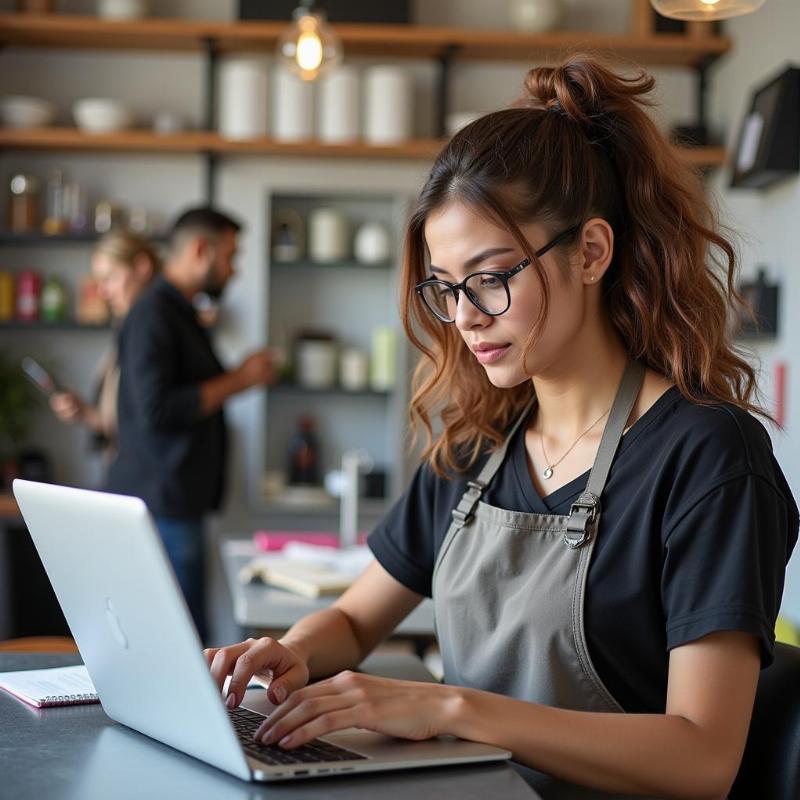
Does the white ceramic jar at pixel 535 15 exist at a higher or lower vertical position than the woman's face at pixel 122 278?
higher

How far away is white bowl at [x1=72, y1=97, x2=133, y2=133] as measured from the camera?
4.93 metres

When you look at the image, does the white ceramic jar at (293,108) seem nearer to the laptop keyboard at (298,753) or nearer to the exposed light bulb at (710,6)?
the exposed light bulb at (710,6)

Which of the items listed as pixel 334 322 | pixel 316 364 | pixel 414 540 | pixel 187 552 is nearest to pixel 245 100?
pixel 334 322

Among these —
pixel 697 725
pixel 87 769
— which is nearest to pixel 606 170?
pixel 697 725

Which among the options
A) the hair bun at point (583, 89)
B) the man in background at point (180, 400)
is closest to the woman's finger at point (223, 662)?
the hair bun at point (583, 89)

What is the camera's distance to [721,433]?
1325 mm

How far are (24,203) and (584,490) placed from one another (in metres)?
4.10

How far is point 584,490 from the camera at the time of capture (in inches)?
56.6

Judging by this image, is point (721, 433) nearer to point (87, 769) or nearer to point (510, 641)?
point (510, 641)

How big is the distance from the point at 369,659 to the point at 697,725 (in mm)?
649

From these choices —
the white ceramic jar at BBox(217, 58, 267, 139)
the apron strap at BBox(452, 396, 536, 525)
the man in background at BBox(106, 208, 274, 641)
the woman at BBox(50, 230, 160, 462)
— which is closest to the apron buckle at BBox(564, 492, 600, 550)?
the apron strap at BBox(452, 396, 536, 525)

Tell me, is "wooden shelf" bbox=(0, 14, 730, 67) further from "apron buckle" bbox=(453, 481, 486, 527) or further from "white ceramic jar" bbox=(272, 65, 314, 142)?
"apron buckle" bbox=(453, 481, 486, 527)

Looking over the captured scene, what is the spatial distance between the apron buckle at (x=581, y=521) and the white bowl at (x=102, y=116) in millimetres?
3993

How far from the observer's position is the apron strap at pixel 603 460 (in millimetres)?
1396
